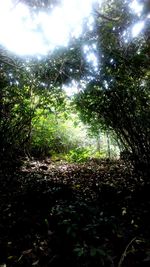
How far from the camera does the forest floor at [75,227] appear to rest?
277cm

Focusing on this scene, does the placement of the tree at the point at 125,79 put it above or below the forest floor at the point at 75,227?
above

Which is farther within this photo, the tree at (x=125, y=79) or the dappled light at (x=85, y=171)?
the tree at (x=125, y=79)

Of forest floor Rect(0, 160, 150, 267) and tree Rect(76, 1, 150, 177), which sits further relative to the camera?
tree Rect(76, 1, 150, 177)

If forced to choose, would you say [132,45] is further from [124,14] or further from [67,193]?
[67,193]

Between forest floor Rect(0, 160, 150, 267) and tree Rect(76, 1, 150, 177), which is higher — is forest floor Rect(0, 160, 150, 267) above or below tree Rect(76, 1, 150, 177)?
below

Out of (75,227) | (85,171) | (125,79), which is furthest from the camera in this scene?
(85,171)

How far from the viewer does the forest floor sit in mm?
2773

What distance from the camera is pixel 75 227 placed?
2.92 meters

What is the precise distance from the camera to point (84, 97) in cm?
613

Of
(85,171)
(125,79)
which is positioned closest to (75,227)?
(125,79)

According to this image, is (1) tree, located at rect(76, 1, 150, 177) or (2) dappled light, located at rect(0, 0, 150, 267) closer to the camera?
(2) dappled light, located at rect(0, 0, 150, 267)

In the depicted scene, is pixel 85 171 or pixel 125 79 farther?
pixel 85 171

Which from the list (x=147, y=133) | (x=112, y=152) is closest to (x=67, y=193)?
(x=147, y=133)

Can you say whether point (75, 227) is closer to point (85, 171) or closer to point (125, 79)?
point (125, 79)
